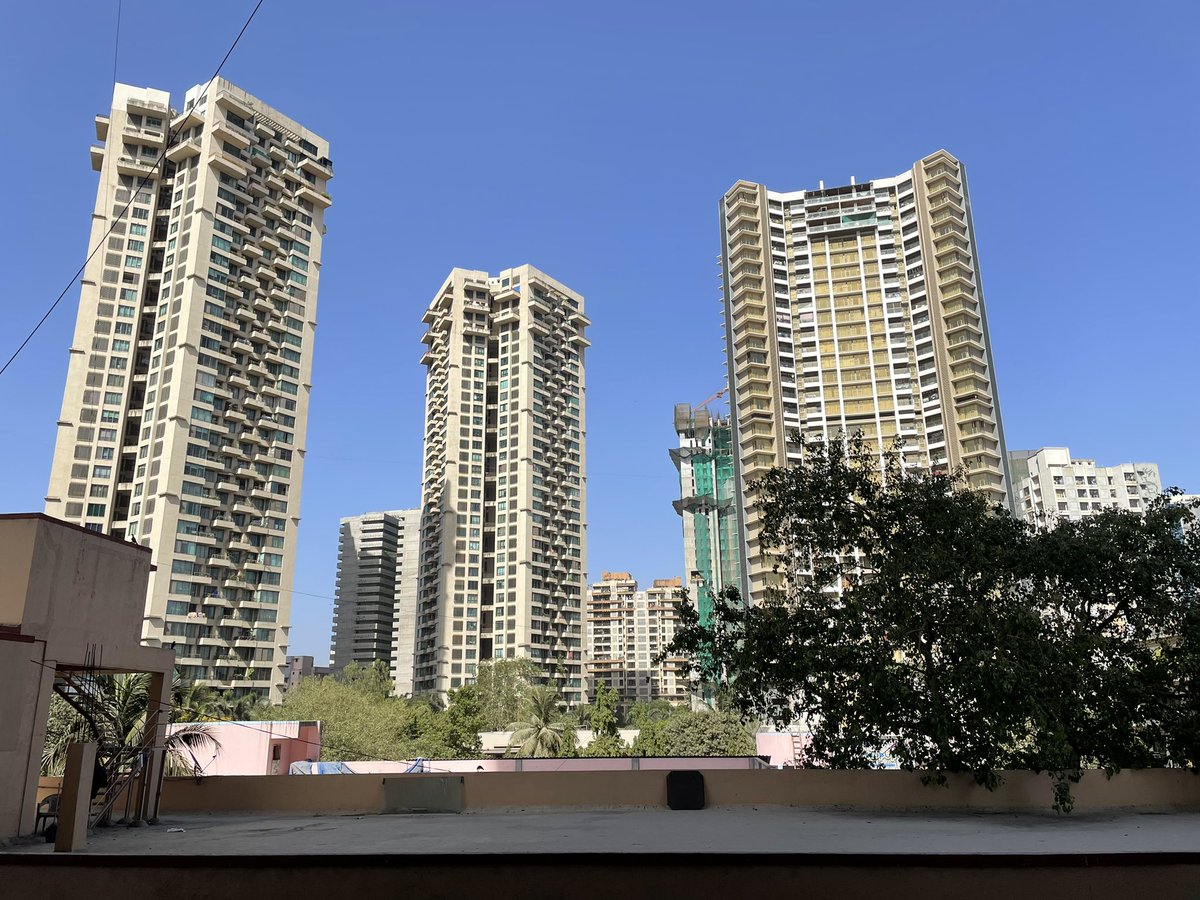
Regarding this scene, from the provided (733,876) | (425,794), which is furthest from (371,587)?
(733,876)

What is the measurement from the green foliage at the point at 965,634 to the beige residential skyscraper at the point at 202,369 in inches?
2660

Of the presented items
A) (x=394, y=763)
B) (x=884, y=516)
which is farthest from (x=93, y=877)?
(x=394, y=763)

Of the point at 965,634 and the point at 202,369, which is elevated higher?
the point at 202,369

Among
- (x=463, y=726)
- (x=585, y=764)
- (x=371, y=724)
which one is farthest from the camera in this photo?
(x=463, y=726)

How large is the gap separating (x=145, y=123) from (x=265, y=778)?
9525 cm

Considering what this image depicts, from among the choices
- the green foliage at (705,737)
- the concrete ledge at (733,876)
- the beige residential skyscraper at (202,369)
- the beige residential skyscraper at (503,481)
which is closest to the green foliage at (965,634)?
the concrete ledge at (733,876)

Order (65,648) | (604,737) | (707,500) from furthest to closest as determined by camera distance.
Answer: (707,500)
(604,737)
(65,648)

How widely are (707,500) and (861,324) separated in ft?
144

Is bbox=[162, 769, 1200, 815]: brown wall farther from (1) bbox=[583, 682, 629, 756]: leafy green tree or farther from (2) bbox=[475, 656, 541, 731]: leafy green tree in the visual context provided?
(2) bbox=[475, 656, 541, 731]: leafy green tree

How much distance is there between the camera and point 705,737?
61.6m

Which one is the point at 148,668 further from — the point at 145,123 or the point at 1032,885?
the point at 145,123

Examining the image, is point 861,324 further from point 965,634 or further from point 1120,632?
point 965,634

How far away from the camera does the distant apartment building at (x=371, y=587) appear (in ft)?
604

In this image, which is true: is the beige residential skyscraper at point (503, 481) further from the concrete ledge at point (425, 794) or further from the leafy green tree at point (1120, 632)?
the leafy green tree at point (1120, 632)
